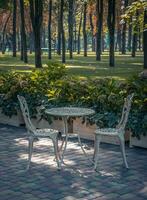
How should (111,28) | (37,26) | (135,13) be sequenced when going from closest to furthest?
(135,13) → (37,26) → (111,28)

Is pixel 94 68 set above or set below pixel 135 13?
below

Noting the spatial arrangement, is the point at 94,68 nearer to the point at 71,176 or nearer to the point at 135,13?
the point at 135,13

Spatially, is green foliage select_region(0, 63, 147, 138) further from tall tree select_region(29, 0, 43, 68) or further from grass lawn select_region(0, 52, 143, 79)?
tall tree select_region(29, 0, 43, 68)

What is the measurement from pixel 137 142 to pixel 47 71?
155 inches

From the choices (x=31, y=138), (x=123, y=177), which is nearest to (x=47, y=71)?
(x=31, y=138)


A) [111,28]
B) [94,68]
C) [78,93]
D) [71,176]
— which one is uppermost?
[111,28]

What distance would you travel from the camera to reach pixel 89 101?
33.0ft

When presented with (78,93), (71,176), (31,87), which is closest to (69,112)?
(71,176)

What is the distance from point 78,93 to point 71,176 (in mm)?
3662

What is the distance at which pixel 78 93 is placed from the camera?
1049cm

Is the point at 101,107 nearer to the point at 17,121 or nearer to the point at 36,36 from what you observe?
the point at 17,121

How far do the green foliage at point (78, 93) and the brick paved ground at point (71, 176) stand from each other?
64 centimetres

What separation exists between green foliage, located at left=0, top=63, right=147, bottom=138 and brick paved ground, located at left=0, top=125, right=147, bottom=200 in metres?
0.64

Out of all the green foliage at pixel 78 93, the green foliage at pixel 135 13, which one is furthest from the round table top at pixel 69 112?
the green foliage at pixel 135 13
